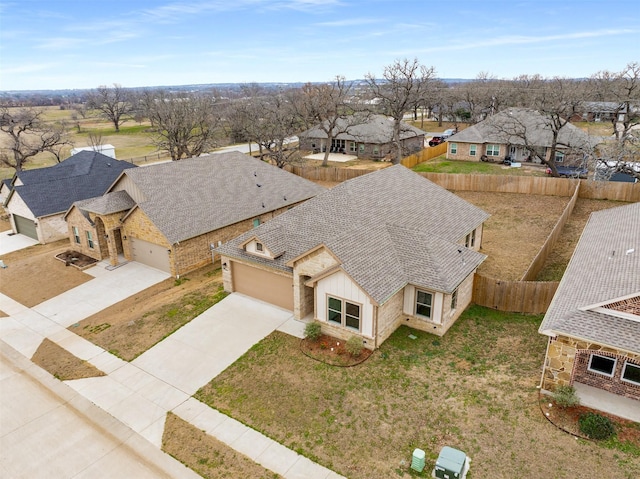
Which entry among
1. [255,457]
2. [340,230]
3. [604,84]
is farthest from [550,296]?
[604,84]

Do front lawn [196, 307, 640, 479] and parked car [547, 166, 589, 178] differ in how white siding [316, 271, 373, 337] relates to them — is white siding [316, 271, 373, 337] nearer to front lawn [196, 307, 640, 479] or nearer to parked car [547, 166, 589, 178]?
front lawn [196, 307, 640, 479]

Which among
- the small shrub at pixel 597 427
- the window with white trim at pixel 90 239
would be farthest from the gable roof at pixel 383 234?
the window with white trim at pixel 90 239

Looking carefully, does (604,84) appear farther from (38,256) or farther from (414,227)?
(38,256)

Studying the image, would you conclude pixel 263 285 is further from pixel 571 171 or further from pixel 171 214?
pixel 571 171

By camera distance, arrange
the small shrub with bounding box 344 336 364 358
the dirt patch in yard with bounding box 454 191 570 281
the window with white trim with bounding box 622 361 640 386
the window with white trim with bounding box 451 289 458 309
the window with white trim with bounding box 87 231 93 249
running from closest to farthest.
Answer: the window with white trim with bounding box 622 361 640 386, the small shrub with bounding box 344 336 364 358, the window with white trim with bounding box 451 289 458 309, the dirt patch in yard with bounding box 454 191 570 281, the window with white trim with bounding box 87 231 93 249

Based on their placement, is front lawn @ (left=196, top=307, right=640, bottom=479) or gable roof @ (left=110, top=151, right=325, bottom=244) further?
gable roof @ (left=110, top=151, right=325, bottom=244)

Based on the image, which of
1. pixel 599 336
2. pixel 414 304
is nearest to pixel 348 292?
pixel 414 304

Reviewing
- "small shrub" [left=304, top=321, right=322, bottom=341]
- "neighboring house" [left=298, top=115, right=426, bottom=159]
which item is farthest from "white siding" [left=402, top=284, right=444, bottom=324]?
"neighboring house" [left=298, top=115, right=426, bottom=159]
